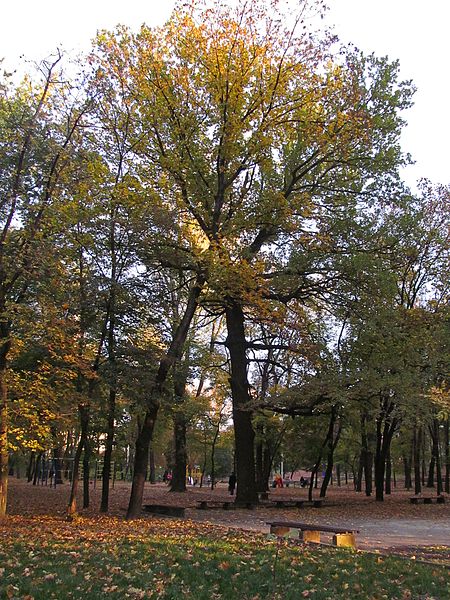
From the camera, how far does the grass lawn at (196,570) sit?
625 centimetres

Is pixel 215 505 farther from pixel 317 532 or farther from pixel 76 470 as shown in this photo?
pixel 317 532

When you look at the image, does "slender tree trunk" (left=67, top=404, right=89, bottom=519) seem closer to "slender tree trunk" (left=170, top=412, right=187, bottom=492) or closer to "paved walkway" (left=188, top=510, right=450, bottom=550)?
"paved walkway" (left=188, top=510, right=450, bottom=550)

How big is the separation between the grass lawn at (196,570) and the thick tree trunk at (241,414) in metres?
10.1

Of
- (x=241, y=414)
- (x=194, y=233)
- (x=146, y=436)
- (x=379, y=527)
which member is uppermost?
(x=194, y=233)

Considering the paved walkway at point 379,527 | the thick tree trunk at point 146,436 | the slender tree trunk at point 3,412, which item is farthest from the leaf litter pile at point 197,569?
the thick tree trunk at point 146,436

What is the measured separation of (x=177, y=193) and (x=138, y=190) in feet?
5.29

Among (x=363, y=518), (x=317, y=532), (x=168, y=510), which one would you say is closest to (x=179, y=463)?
(x=363, y=518)

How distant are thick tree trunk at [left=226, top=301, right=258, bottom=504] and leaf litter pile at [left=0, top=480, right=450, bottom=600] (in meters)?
9.80

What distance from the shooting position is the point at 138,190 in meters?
15.8

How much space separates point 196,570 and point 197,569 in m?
0.07

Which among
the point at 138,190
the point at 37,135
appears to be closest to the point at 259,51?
the point at 138,190

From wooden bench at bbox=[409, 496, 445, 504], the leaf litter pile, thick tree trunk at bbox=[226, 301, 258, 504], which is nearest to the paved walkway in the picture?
the leaf litter pile

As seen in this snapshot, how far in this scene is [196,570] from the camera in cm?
730

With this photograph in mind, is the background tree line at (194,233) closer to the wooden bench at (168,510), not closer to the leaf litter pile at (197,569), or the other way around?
the wooden bench at (168,510)
